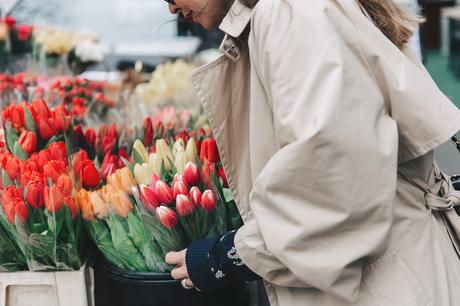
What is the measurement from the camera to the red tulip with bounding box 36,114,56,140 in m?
2.63

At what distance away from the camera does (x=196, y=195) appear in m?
2.24

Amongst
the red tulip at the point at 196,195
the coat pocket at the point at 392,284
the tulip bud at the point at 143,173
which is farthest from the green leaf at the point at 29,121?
the coat pocket at the point at 392,284

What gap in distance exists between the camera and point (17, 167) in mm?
2391

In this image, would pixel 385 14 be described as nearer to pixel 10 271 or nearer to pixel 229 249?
pixel 229 249

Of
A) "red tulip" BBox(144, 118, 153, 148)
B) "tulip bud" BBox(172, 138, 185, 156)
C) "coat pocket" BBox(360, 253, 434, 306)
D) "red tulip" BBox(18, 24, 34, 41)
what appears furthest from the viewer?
"red tulip" BBox(18, 24, 34, 41)

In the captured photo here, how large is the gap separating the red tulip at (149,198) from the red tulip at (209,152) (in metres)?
0.24

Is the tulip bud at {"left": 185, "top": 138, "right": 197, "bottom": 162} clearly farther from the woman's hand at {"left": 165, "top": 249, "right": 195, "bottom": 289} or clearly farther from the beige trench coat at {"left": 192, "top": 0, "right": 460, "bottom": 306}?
the beige trench coat at {"left": 192, "top": 0, "right": 460, "bottom": 306}

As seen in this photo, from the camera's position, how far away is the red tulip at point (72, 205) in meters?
2.30

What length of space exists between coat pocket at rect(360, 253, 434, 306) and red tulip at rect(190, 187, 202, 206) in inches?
24.4

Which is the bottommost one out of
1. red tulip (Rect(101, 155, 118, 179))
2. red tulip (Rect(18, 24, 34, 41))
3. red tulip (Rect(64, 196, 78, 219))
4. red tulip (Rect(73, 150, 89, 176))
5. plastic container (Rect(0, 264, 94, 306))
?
red tulip (Rect(18, 24, 34, 41))

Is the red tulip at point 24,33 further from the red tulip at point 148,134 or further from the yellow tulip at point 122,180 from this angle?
the yellow tulip at point 122,180

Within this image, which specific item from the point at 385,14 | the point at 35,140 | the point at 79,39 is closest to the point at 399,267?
the point at 385,14

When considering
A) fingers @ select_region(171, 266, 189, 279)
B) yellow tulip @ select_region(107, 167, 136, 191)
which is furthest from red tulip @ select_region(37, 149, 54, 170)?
fingers @ select_region(171, 266, 189, 279)

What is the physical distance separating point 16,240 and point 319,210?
1.07 metres
